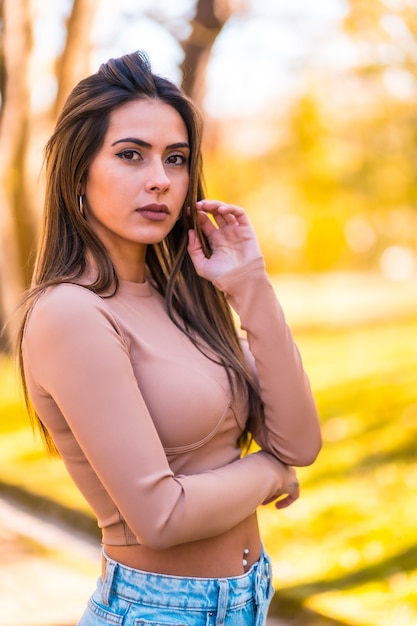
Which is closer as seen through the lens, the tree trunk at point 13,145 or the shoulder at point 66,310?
the shoulder at point 66,310

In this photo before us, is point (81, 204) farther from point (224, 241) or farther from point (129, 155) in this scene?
point (224, 241)

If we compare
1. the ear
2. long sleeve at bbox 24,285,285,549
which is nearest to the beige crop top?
long sleeve at bbox 24,285,285,549

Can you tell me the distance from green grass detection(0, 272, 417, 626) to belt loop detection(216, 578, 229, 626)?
1.99 m

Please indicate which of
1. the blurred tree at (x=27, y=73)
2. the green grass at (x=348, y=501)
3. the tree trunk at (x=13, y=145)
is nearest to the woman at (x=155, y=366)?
the green grass at (x=348, y=501)

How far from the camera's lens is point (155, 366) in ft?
5.73

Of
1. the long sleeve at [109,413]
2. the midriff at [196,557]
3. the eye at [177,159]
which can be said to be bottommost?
the midriff at [196,557]

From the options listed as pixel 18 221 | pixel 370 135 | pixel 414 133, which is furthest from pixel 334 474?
pixel 18 221

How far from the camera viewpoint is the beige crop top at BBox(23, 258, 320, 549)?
1573 millimetres

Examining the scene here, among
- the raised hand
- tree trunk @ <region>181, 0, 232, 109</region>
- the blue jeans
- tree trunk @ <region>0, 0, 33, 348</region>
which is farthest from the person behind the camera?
tree trunk @ <region>0, 0, 33, 348</region>

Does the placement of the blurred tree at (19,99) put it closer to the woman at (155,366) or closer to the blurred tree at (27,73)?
the blurred tree at (27,73)

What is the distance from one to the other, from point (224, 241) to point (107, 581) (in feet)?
2.92

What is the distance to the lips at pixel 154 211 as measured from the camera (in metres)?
1.88

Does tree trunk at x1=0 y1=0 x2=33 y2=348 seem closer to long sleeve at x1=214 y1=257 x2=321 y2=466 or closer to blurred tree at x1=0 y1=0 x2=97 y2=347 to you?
blurred tree at x1=0 y1=0 x2=97 y2=347

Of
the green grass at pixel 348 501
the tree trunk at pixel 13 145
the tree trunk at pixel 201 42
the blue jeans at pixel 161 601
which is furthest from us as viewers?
the tree trunk at pixel 13 145
